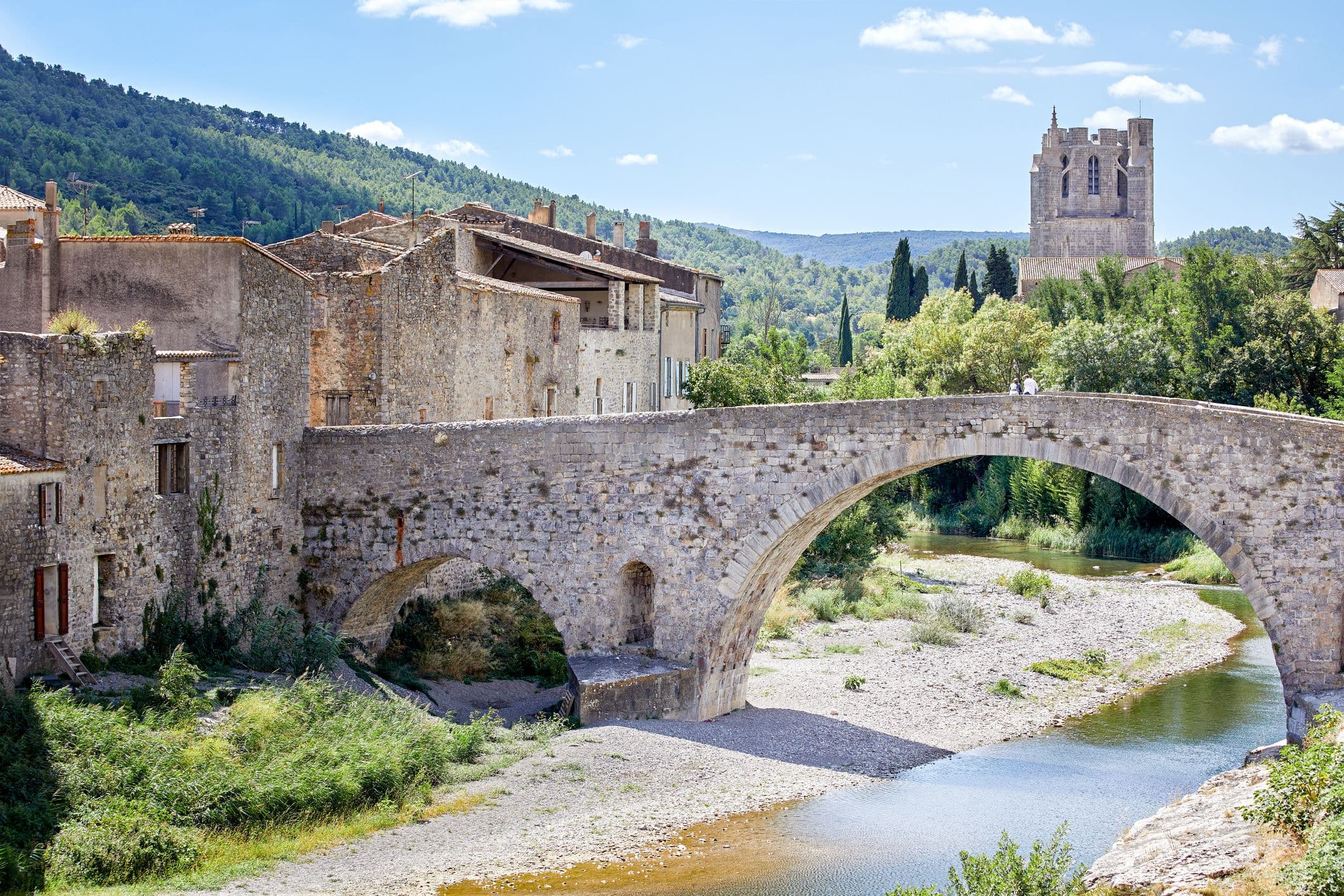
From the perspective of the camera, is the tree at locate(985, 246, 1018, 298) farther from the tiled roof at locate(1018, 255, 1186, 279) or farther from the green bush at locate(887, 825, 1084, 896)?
the green bush at locate(887, 825, 1084, 896)

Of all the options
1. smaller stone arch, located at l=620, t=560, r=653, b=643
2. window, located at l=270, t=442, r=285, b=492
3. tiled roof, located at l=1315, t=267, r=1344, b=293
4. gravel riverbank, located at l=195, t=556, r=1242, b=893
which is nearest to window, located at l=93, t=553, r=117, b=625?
window, located at l=270, t=442, r=285, b=492

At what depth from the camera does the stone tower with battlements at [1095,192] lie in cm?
10319

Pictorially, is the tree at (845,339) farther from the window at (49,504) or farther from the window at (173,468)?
the window at (49,504)

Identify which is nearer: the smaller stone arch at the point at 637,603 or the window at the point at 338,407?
the smaller stone arch at the point at 637,603

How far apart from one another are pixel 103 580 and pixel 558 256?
18.4 m

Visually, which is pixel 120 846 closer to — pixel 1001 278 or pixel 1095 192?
pixel 1001 278

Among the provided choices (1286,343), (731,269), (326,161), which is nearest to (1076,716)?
(1286,343)

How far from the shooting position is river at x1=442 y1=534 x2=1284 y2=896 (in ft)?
51.5

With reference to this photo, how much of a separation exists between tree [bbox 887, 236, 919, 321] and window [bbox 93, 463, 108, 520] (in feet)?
203

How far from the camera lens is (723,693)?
21531 millimetres

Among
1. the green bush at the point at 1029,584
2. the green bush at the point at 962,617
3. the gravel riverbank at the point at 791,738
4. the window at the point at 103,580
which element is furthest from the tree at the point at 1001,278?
the window at the point at 103,580

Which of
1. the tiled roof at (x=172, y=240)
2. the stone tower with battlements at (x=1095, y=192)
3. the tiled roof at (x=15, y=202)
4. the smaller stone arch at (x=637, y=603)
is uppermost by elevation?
the stone tower with battlements at (x=1095, y=192)

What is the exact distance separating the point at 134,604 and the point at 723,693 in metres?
8.05

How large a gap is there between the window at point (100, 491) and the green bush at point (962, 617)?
1712cm
